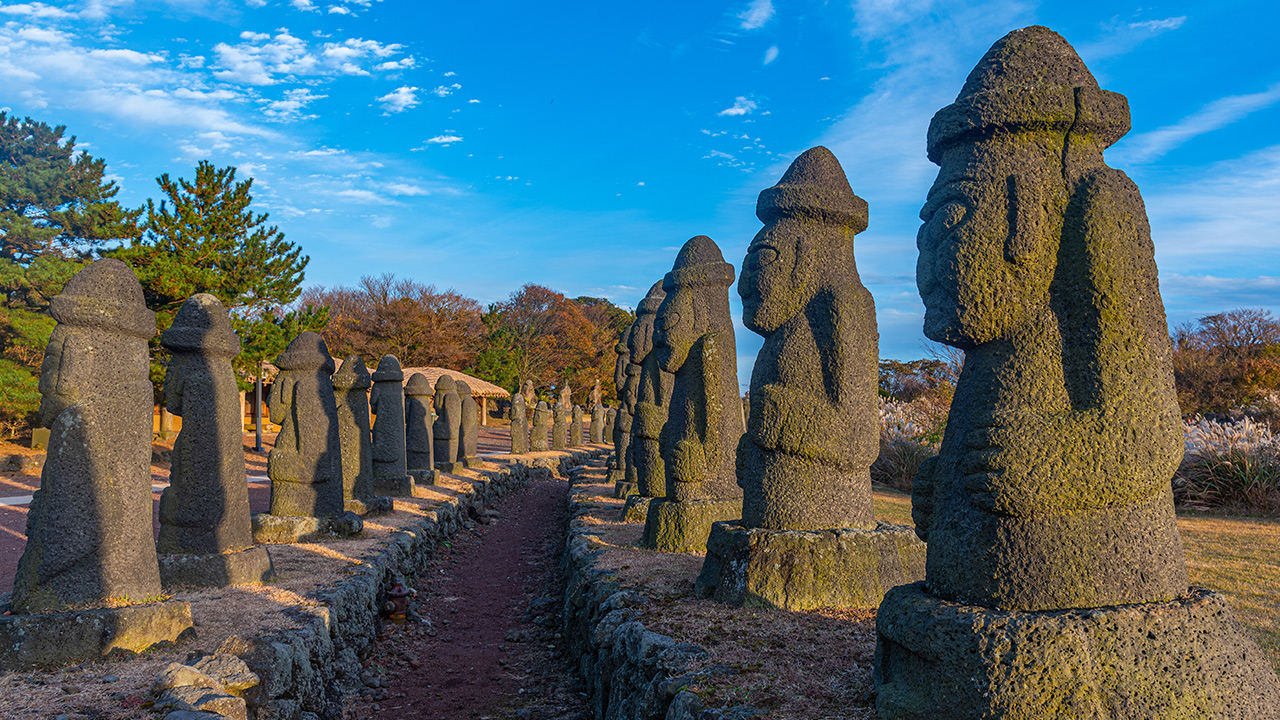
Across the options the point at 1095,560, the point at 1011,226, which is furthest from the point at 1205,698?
the point at 1011,226

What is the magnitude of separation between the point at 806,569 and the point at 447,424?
13710 millimetres

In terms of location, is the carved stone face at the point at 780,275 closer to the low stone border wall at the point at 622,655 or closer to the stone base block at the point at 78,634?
the low stone border wall at the point at 622,655

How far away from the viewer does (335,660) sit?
17.7 ft

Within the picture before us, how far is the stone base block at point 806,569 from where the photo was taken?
4.58 m

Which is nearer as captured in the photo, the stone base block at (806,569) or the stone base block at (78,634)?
the stone base block at (78,634)

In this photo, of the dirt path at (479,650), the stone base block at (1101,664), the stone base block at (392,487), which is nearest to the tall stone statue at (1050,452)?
the stone base block at (1101,664)

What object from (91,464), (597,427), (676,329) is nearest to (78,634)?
(91,464)

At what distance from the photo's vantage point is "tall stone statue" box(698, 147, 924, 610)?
462cm

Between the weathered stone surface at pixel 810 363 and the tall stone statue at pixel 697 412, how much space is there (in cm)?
188

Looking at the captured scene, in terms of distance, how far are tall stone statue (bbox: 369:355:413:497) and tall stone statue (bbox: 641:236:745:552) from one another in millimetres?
5665

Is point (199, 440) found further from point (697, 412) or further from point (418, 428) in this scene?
point (418, 428)

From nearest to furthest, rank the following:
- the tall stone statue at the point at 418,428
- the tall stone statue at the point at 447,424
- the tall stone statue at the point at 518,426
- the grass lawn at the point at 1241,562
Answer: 1. the grass lawn at the point at 1241,562
2. the tall stone statue at the point at 418,428
3. the tall stone statue at the point at 447,424
4. the tall stone statue at the point at 518,426

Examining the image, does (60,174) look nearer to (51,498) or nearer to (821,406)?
(51,498)

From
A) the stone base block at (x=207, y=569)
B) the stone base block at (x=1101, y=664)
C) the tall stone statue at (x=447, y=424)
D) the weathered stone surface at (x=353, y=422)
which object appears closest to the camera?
the stone base block at (x=1101, y=664)
